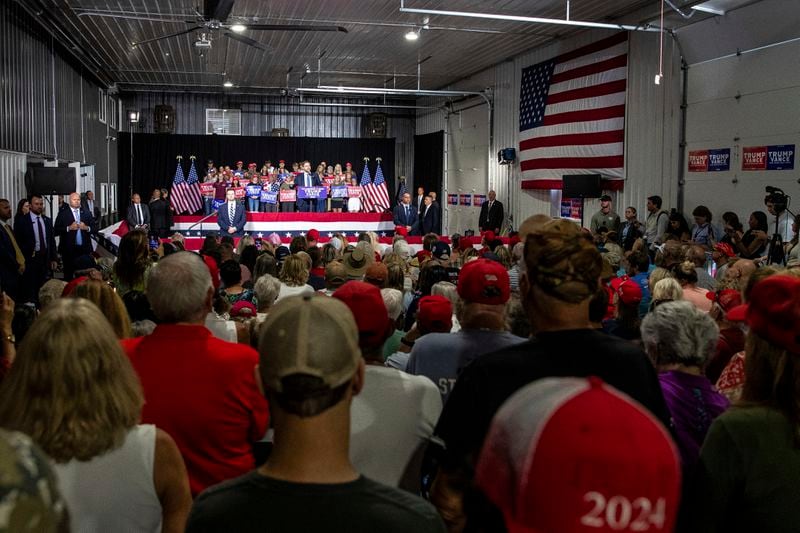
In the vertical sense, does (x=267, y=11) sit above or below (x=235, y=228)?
above

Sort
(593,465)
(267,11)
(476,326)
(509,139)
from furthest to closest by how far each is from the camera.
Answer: (509,139) < (267,11) < (476,326) < (593,465)

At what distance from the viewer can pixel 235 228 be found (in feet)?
57.0

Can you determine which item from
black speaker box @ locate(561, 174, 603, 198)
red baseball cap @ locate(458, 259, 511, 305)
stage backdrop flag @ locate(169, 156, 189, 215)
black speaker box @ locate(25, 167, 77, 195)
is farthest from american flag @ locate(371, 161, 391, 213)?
red baseball cap @ locate(458, 259, 511, 305)

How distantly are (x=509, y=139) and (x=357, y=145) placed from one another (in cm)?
813

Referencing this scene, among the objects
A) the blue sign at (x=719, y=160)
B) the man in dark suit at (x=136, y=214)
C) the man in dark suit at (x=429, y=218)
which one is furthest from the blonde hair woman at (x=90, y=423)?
the man in dark suit at (x=429, y=218)

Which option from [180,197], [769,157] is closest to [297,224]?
[180,197]

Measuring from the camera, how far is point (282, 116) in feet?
90.1

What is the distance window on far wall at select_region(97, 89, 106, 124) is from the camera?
869 inches

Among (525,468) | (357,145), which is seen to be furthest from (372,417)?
(357,145)

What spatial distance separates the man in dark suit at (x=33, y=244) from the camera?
11133 mm

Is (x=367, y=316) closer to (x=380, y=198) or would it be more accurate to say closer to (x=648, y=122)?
(x=648, y=122)

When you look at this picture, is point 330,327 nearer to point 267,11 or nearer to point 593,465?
point 593,465

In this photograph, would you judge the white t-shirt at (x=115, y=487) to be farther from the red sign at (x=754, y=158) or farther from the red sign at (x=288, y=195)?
the red sign at (x=288, y=195)

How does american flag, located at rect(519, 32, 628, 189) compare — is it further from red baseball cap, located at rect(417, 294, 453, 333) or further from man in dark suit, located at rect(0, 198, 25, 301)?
red baseball cap, located at rect(417, 294, 453, 333)
